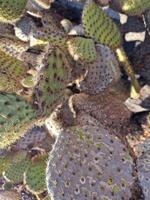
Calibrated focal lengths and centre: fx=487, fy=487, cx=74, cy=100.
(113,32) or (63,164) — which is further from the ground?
(113,32)

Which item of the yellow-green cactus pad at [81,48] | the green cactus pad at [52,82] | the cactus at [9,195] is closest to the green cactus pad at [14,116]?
the green cactus pad at [52,82]

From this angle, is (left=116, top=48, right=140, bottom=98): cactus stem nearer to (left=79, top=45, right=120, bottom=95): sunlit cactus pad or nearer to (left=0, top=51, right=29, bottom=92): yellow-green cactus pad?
(left=79, top=45, right=120, bottom=95): sunlit cactus pad

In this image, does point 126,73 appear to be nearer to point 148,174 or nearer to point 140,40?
point 140,40

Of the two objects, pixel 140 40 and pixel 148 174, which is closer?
pixel 148 174

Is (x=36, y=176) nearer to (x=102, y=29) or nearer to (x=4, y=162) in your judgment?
(x=4, y=162)

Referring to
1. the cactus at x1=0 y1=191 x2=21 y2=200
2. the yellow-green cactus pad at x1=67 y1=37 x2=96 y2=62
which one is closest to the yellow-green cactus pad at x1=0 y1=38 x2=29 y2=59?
the yellow-green cactus pad at x1=67 y1=37 x2=96 y2=62

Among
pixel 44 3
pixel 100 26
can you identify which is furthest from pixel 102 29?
pixel 44 3

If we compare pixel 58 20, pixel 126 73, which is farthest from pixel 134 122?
pixel 58 20

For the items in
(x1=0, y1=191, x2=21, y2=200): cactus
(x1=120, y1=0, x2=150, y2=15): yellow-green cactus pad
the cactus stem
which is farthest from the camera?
(x1=0, y1=191, x2=21, y2=200): cactus
